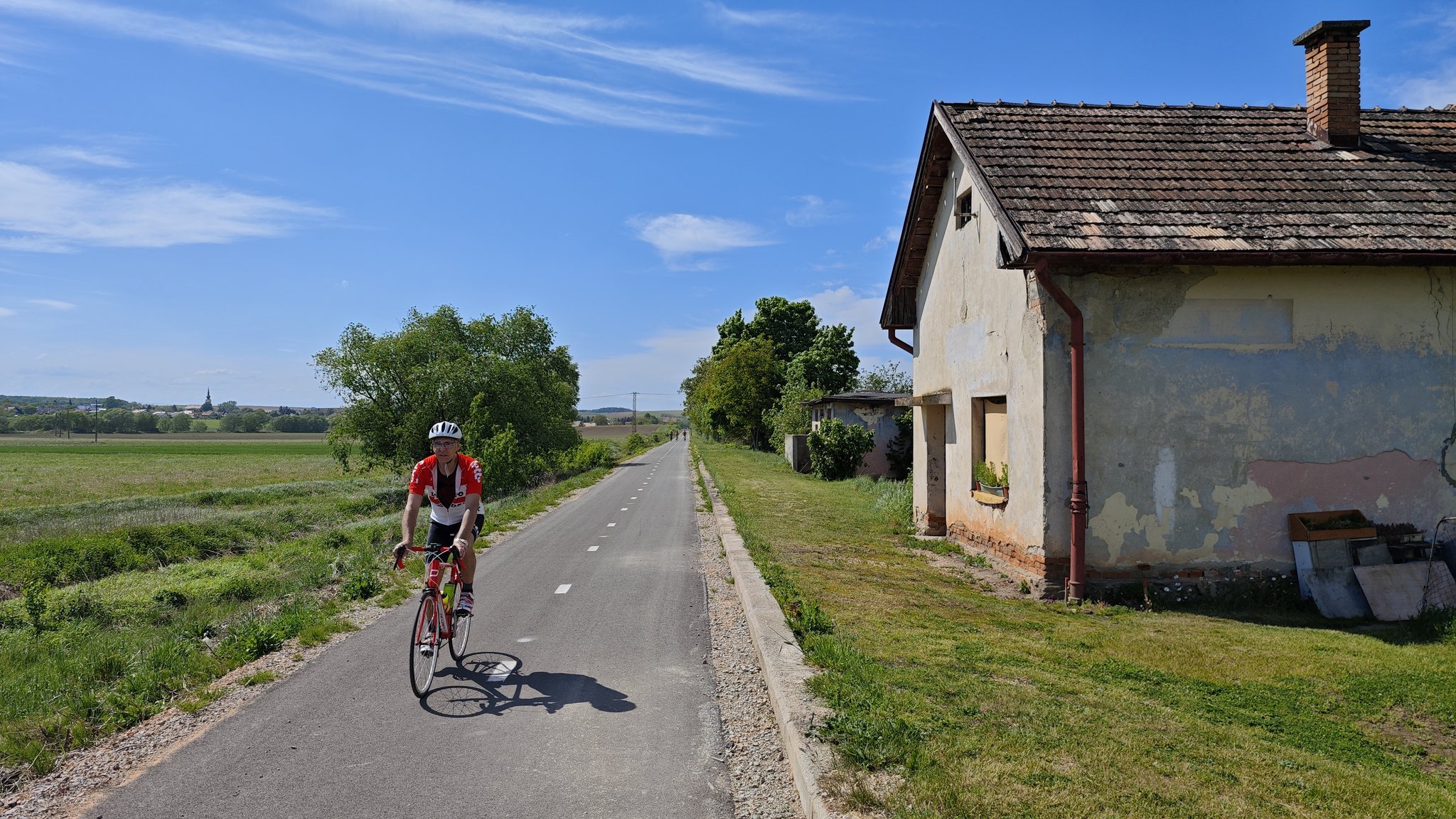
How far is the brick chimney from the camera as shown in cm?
1117

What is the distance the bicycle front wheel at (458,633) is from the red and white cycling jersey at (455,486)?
0.79 m

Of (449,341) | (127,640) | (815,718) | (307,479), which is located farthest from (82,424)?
(815,718)

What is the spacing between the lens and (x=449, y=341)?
150 feet

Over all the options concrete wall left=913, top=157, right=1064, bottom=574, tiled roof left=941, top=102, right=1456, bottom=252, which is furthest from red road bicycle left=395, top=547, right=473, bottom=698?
tiled roof left=941, top=102, right=1456, bottom=252

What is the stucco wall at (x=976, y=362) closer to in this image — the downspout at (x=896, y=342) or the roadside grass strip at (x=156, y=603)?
the downspout at (x=896, y=342)

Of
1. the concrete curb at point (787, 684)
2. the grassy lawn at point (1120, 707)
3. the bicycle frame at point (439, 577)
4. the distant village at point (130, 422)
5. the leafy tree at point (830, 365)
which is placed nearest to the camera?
the grassy lawn at point (1120, 707)

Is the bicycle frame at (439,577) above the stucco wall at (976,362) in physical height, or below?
below

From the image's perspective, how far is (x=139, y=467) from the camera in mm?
57469

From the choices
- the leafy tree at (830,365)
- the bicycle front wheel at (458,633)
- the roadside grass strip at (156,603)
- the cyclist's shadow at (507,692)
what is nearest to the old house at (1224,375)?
the cyclist's shadow at (507,692)

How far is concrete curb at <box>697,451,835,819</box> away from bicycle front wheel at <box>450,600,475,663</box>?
96.7 inches

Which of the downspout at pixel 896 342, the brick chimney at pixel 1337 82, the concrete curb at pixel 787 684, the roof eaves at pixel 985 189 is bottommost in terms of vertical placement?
the concrete curb at pixel 787 684

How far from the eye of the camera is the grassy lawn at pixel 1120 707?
13.7 feet

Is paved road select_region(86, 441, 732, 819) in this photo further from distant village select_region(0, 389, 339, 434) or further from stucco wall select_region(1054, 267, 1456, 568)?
distant village select_region(0, 389, 339, 434)

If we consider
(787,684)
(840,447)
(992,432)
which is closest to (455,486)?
(787,684)
